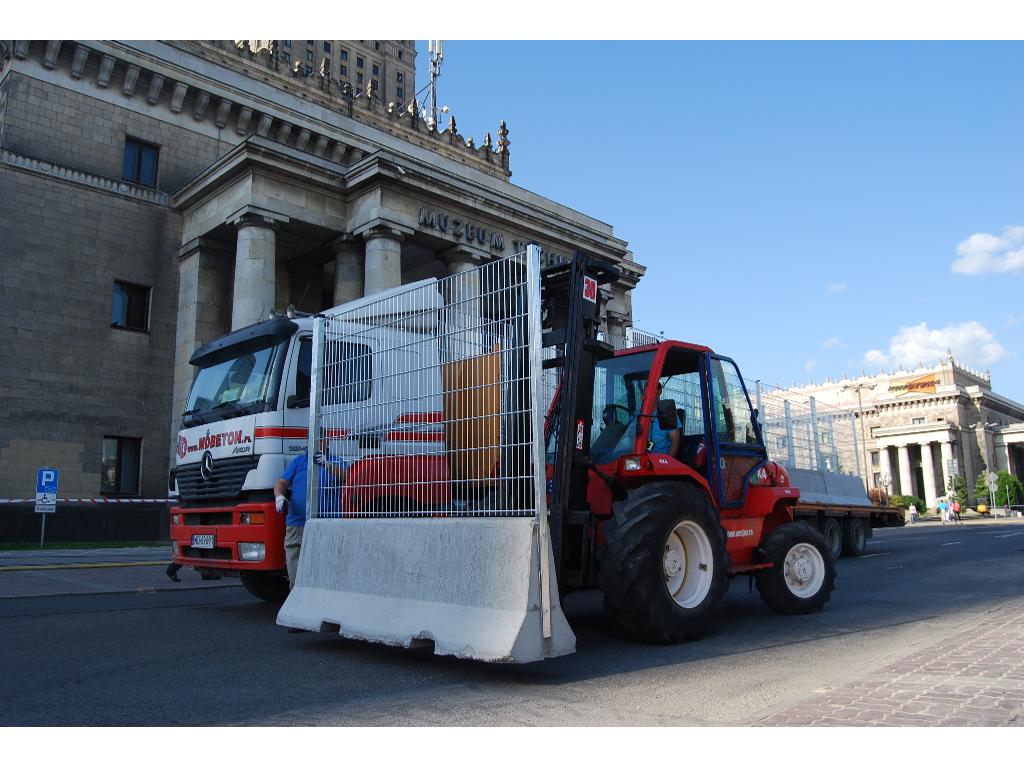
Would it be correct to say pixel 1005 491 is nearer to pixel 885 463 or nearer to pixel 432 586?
pixel 885 463

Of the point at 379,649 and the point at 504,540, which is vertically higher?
the point at 504,540

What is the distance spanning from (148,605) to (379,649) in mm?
4727

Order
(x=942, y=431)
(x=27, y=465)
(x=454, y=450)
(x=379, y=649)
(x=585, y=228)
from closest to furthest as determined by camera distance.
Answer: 1. (x=454, y=450)
2. (x=379, y=649)
3. (x=27, y=465)
4. (x=585, y=228)
5. (x=942, y=431)

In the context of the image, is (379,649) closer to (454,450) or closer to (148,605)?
(454,450)

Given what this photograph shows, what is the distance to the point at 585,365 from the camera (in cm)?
618

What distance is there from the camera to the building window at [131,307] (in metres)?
26.7

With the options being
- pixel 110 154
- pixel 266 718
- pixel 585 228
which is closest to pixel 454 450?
pixel 266 718

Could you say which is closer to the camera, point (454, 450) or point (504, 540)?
point (504, 540)

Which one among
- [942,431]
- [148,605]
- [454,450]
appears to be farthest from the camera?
[942,431]

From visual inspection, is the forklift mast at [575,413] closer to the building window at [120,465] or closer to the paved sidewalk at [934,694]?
the paved sidewalk at [934,694]

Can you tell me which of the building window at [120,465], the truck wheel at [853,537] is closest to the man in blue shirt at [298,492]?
the truck wheel at [853,537]

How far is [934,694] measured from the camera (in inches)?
166

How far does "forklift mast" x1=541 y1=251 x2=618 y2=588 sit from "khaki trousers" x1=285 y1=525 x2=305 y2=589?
9.50ft

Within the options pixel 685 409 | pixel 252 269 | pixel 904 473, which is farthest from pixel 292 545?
pixel 904 473
